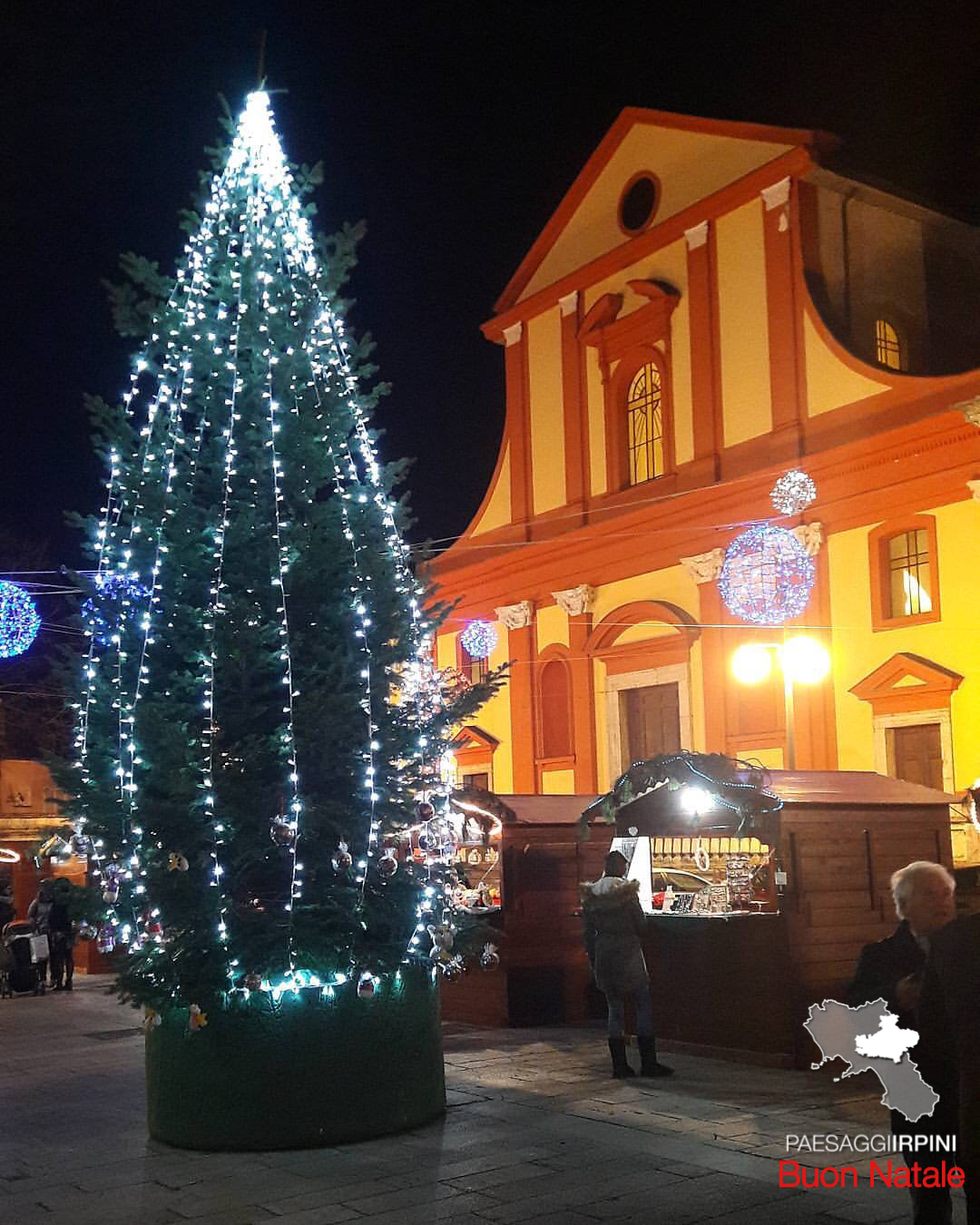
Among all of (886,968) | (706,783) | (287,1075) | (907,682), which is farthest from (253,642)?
(907,682)

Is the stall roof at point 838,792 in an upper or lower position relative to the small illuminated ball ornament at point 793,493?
lower

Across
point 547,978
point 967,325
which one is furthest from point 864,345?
point 547,978

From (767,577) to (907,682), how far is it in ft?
9.59

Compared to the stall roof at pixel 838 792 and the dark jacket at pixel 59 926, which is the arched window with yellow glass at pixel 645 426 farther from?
the dark jacket at pixel 59 926

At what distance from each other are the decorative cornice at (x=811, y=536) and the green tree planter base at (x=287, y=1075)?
12.9 metres

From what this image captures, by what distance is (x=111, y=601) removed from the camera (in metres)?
8.67

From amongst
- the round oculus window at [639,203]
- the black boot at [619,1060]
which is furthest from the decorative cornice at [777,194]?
the black boot at [619,1060]

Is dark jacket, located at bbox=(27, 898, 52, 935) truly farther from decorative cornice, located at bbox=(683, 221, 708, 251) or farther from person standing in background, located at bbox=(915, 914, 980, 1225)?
person standing in background, located at bbox=(915, 914, 980, 1225)

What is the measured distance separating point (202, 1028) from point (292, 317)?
15.0 feet

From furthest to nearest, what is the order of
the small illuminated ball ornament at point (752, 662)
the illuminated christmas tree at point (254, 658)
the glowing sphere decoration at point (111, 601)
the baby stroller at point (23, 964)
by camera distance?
1. the small illuminated ball ornament at point (752, 662)
2. the baby stroller at point (23, 964)
3. the glowing sphere decoration at point (111, 601)
4. the illuminated christmas tree at point (254, 658)

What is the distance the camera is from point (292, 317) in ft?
29.9

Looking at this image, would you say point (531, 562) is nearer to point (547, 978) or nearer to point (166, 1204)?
point (547, 978)

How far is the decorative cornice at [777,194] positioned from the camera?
2109cm

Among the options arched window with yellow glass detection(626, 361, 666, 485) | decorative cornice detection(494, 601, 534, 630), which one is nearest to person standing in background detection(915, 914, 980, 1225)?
arched window with yellow glass detection(626, 361, 666, 485)
